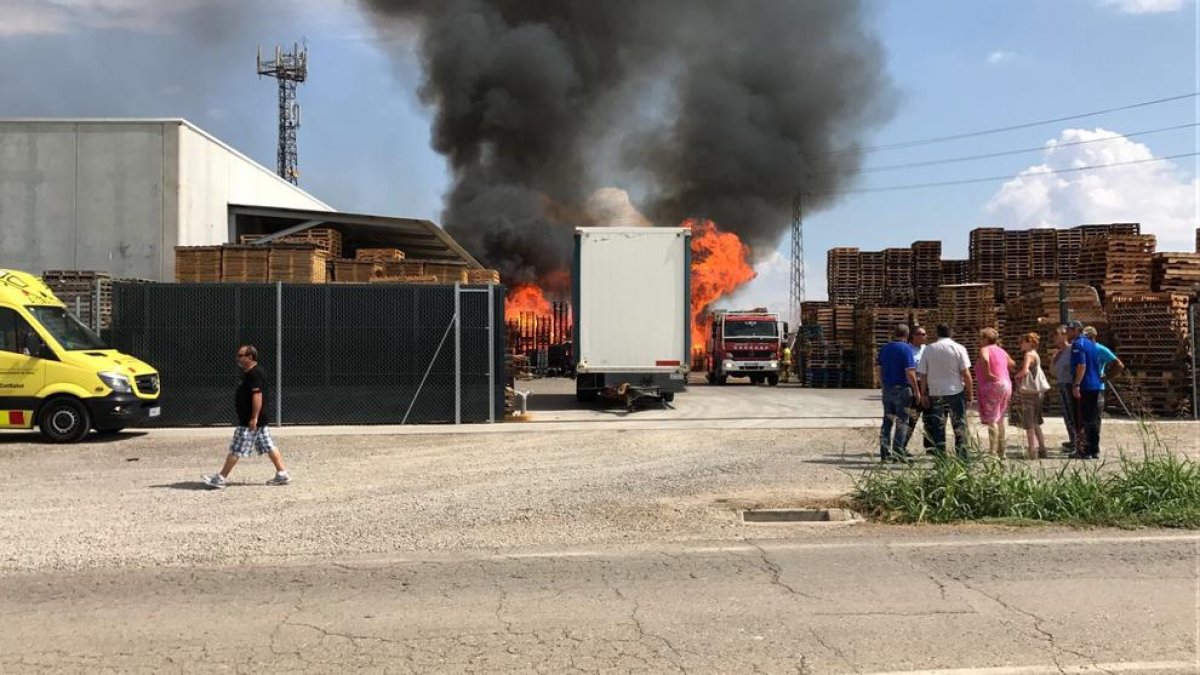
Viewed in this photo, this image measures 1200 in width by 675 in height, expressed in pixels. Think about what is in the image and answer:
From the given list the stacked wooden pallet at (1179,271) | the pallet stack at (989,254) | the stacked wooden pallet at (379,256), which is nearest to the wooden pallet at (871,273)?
the pallet stack at (989,254)

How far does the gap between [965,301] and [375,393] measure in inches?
627

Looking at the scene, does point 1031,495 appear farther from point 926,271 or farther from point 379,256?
point 926,271

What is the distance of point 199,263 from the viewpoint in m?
17.8

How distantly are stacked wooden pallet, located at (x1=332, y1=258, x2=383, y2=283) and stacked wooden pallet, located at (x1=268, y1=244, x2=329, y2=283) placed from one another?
4.51ft

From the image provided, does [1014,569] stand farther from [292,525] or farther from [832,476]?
[292,525]

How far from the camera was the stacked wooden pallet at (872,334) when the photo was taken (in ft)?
83.2

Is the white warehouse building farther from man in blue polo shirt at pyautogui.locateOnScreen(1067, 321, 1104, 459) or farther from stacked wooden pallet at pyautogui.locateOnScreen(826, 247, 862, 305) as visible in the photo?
stacked wooden pallet at pyautogui.locateOnScreen(826, 247, 862, 305)

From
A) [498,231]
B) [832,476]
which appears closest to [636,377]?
[832,476]

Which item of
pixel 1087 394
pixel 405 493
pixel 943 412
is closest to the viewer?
pixel 405 493

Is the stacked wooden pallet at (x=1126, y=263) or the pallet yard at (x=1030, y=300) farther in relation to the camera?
the stacked wooden pallet at (x=1126, y=263)

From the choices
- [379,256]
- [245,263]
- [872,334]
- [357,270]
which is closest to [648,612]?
[245,263]

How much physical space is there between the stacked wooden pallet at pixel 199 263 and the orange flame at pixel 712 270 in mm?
22480

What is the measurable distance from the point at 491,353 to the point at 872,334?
46.5 ft

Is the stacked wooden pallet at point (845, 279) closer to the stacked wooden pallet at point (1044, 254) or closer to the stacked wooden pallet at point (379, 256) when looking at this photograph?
the stacked wooden pallet at point (1044, 254)
